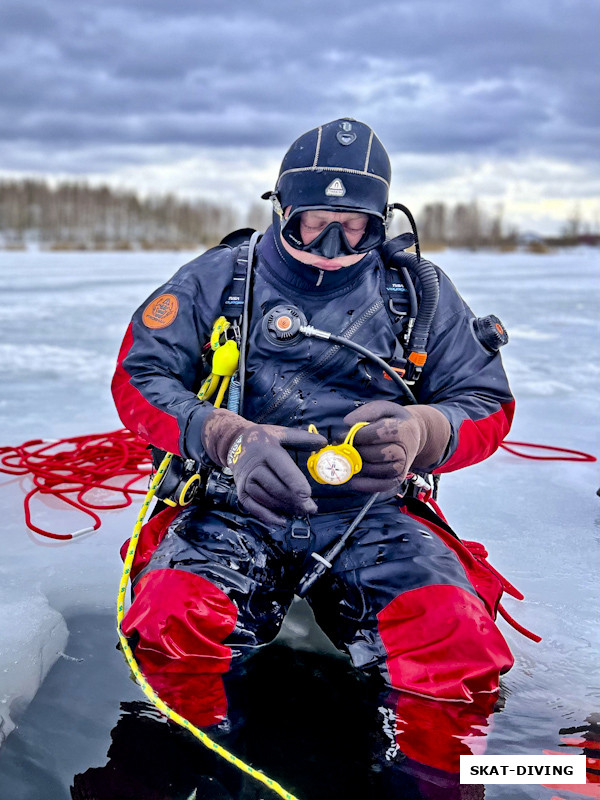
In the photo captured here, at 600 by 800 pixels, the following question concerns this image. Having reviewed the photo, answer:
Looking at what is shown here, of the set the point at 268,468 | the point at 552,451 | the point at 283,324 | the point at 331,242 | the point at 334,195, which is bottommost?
the point at 552,451

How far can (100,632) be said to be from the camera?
6.85ft

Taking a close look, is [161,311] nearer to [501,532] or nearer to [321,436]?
[321,436]

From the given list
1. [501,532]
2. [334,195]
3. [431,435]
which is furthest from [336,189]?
[501,532]

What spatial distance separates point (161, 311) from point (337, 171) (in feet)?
2.00

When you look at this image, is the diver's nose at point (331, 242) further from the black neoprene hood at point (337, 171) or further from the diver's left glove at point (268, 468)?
the diver's left glove at point (268, 468)

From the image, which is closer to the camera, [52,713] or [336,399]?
[52,713]

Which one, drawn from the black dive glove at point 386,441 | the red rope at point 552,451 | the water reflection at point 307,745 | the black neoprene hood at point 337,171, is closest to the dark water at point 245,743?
the water reflection at point 307,745

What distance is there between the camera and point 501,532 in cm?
285

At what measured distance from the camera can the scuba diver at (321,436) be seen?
6.04 ft

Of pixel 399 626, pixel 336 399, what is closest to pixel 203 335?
pixel 336 399

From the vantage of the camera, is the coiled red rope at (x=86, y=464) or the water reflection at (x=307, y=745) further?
the coiled red rope at (x=86, y=464)

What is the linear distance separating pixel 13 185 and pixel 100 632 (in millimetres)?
85417

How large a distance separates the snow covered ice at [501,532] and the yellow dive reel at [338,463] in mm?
544

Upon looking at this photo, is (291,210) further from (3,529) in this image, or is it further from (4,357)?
(4,357)
